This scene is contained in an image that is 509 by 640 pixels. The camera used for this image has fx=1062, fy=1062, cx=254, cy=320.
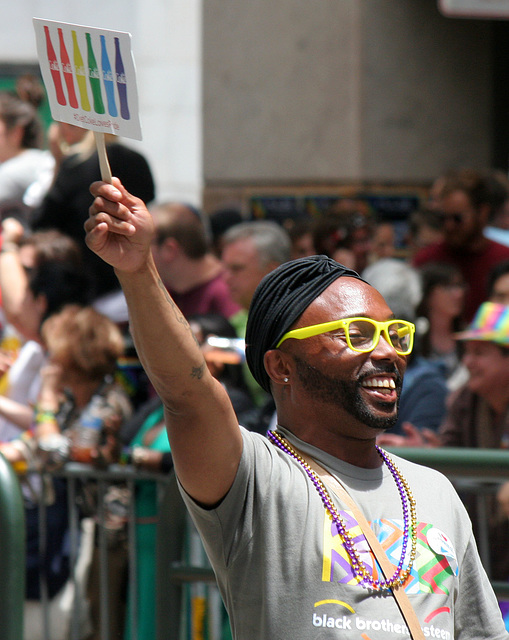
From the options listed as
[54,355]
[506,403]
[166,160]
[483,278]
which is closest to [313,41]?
[166,160]

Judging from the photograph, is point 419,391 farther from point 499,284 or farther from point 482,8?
point 482,8

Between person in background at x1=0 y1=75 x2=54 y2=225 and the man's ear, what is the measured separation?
476 cm

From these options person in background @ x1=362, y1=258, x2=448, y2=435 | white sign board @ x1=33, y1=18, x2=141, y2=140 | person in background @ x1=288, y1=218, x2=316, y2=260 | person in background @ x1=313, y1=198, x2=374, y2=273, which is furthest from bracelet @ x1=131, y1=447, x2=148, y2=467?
person in background @ x1=288, y1=218, x2=316, y2=260

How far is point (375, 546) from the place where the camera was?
7.13 ft

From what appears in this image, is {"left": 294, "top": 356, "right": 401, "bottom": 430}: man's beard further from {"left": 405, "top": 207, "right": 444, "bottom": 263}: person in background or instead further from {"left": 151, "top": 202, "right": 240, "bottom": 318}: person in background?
{"left": 405, "top": 207, "right": 444, "bottom": 263}: person in background

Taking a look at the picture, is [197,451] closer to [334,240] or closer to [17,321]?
[17,321]

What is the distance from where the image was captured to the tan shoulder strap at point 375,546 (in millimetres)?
2125

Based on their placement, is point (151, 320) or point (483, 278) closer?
point (151, 320)

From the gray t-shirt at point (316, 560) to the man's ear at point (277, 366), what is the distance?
0.48ft

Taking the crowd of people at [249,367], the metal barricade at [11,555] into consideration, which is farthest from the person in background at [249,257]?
the metal barricade at [11,555]

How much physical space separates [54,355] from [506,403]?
2.08m

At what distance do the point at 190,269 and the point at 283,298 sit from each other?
325 cm

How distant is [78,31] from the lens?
204cm

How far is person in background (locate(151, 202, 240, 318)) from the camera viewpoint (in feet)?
18.1
